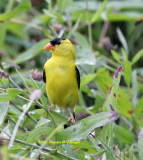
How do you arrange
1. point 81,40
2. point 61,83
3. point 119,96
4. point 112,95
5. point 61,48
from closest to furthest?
point 112,95 < point 61,83 < point 61,48 < point 119,96 < point 81,40

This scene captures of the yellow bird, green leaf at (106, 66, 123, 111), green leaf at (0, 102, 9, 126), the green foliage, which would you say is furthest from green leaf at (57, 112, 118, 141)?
the yellow bird

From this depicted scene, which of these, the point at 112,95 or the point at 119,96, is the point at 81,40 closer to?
the point at 119,96

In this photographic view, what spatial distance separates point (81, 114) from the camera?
279 centimetres

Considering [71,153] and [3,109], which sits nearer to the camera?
[3,109]

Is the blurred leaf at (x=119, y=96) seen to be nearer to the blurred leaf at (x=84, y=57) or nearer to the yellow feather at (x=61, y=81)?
the blurred leaf at (x=84, y=57)

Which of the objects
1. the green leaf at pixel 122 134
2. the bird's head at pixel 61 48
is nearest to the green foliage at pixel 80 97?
the green leaf at pixel 122 134

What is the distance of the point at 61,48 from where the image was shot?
97.3 inches

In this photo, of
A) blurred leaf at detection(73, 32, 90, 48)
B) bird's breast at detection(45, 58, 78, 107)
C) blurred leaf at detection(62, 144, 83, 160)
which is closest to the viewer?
blurred leaf at detection(62, 144, 83, 160)

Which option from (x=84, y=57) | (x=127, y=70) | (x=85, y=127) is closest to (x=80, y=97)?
(x=84, y=57)

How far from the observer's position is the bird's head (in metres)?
2.44

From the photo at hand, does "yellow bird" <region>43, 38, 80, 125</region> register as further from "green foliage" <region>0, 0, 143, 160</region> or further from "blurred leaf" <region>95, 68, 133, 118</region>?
"blurred leaf" <region>95, 68, 133, 118</region>

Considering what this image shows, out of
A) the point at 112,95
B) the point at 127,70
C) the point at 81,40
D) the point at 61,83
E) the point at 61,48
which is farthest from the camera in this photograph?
the point at 81,40

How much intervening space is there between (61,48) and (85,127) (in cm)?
113

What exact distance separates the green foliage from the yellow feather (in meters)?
0.08
